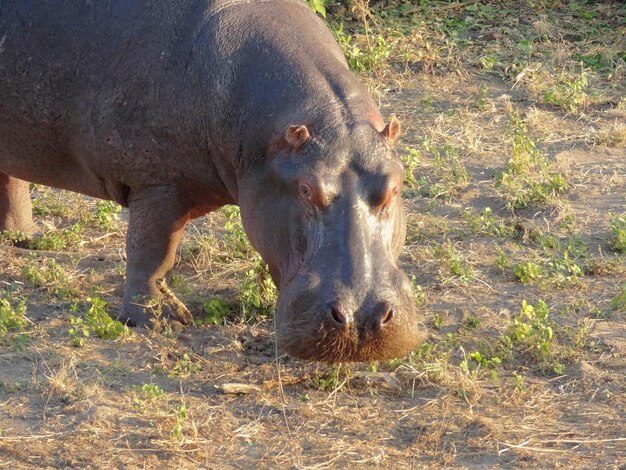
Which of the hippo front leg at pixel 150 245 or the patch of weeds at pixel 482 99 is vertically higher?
the hippo front leg at pixel 150 245

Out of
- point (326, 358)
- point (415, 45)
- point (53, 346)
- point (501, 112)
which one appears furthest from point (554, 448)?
point (415, 45)

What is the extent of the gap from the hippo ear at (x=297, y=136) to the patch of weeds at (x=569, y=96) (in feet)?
14.1

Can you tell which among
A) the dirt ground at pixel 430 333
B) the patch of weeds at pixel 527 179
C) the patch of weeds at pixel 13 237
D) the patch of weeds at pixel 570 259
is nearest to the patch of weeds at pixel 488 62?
the dirt ground at pixel 430 333

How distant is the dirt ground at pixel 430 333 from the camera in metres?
4.74

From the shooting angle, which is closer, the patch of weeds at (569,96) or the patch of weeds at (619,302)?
the patch of weeds at (619,302)

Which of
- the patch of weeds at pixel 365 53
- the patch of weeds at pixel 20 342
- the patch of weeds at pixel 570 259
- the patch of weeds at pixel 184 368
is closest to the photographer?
the patch of weeds at pixel 184 368

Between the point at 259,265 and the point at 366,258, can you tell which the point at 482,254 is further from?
the point at 366,258

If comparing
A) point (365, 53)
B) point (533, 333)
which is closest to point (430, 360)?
point (533, 333)

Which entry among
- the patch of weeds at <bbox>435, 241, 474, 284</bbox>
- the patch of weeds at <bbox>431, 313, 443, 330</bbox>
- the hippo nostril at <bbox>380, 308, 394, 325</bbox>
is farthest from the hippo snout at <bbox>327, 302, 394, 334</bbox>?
the patch of weeds at <bbox>435, 241, 474, 284</bbox>

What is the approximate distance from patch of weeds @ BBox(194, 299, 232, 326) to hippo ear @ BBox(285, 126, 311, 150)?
1243mm

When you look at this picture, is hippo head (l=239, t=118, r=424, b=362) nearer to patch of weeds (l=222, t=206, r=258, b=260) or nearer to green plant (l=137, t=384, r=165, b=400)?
green plant (l=137, t=384, r=165, b=400)

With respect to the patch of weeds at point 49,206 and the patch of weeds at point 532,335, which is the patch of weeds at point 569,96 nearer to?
the patch of weeds at point 532,335

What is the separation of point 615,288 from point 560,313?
0.53 meters

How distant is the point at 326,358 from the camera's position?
15.8 ft
